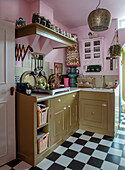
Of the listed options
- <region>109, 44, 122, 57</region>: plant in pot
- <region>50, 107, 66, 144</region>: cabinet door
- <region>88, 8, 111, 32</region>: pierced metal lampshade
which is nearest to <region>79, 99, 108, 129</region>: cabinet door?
<region>50, 107, 66, 144</region>: cabinet door

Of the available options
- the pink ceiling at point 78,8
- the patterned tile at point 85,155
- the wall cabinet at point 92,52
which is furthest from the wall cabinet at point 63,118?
the pink ceiling at point 78,8

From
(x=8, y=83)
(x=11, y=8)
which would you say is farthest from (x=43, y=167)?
(x=11, y=8)

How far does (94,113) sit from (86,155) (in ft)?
3.46

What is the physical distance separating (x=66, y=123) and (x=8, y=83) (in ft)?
4.42

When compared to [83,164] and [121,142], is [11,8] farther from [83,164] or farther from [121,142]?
[121,142]

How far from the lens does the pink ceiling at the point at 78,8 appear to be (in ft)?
9.47

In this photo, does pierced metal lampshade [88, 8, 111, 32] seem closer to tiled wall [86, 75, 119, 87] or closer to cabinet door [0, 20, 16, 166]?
cabinet door [0, 20, 16, 166]

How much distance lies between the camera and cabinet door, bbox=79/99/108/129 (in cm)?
296

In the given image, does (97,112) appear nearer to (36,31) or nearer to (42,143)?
(42,143)

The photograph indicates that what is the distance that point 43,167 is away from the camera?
75.4 inches

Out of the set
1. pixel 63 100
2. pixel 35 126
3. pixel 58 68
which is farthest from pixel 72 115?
pixel 58 68

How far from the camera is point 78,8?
312 cm

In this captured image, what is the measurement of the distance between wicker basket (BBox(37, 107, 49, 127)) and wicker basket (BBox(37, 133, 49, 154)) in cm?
21

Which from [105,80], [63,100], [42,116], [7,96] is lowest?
[42,116]
